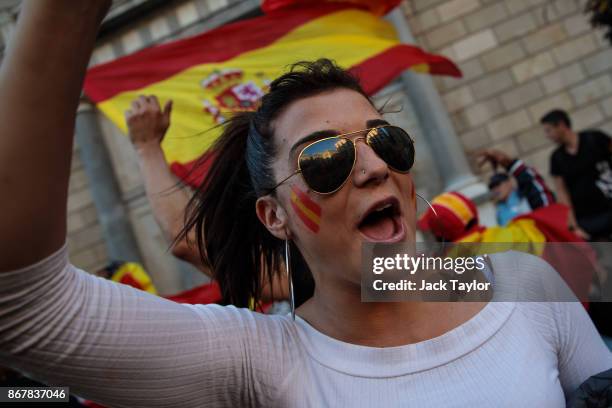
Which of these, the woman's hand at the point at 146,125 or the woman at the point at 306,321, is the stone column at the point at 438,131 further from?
the woman at the point at 306,321

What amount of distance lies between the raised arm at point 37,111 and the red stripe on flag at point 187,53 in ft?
11.8

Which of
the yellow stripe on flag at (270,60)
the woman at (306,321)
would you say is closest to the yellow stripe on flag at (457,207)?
the yellow stripe on flag at (270,60)

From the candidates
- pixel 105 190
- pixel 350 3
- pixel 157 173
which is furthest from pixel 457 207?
pixel 105 190

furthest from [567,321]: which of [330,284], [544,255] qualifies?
[544,255]

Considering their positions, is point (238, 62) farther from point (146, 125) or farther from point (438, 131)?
point (438, 131)

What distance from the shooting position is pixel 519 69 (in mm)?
8031

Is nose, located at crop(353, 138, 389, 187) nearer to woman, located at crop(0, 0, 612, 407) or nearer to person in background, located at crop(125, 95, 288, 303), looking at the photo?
woman, located at crop(0, 0, 612, 407)

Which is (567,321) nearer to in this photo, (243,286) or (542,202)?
(243,286)

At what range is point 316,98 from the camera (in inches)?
61.2

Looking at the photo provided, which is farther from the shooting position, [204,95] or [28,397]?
[204,95]

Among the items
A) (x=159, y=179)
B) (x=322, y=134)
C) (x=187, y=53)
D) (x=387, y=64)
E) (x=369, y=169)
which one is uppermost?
(x=187, y=53)

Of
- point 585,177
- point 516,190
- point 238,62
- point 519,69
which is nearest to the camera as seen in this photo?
point 238,62

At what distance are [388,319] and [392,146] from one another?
1.25 ft

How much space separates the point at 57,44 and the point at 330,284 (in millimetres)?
849
